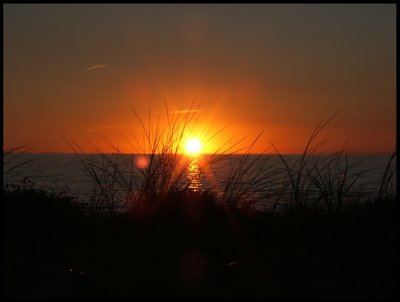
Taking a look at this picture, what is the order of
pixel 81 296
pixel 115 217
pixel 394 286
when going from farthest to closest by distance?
pixel 115 217, pixel 394 286, pixel 81 296

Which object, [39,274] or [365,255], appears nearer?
[39,274]

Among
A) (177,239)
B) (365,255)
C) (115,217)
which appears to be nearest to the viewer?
(365,255)

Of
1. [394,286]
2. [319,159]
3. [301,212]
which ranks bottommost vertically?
[394,286]

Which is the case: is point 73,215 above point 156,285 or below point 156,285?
above

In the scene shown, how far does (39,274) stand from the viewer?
3.09 m

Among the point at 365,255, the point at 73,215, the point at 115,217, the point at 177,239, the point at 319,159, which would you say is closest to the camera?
the point at 365,255

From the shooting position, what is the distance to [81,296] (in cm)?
270

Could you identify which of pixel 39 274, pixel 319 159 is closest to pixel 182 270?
pixel 39 274

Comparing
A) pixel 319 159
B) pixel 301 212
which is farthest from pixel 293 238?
pixel 319 159

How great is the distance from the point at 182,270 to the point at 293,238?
1.13 m

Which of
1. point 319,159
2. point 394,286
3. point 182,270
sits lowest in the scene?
point 394,286

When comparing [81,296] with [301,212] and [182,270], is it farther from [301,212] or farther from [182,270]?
[301,212]

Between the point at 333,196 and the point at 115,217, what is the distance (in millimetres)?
2042

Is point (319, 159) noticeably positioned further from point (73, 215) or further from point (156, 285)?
point (156, 285)
